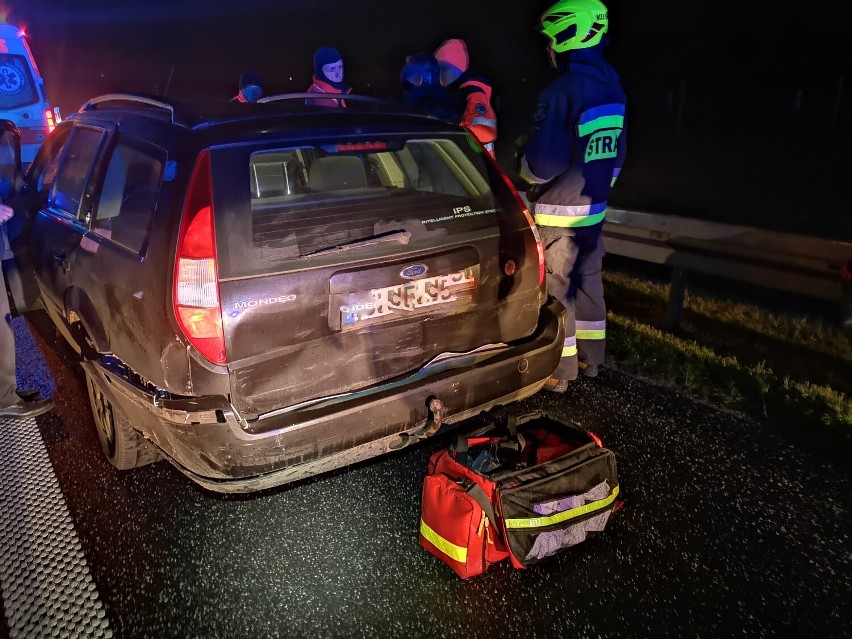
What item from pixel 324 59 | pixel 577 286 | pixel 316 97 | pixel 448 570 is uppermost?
pixel 324 59

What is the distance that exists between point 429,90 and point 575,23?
1.90 metres

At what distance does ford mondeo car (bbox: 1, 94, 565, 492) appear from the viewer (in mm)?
2324

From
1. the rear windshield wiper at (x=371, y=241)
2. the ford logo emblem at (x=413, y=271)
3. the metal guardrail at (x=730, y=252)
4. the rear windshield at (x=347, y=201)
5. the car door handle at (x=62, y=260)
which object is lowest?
the metal guardrail at (x=730, y=252)

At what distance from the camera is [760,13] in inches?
635

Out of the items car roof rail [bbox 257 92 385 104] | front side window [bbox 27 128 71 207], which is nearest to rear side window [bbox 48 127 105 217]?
front side window [bbox 27 128 71 207]

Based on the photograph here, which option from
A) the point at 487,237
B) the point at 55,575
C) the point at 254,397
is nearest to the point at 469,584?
the point at 254,397

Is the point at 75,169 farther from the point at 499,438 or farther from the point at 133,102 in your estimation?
the point at 499,438

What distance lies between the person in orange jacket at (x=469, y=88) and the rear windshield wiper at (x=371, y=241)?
2.55 m

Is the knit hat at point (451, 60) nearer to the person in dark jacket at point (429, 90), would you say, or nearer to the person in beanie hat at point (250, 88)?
the person in dark jacket at point (429, 90)

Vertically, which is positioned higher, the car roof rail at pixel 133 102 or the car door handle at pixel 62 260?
the car roof rail at pixel 133 102

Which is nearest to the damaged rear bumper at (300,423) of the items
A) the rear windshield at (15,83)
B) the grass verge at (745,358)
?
the grass verge at (745,358)

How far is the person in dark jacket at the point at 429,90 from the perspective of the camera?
5.33 metres

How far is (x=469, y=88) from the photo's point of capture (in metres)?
5.32

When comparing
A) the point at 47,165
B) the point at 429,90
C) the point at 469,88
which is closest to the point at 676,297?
the point at 469,88
